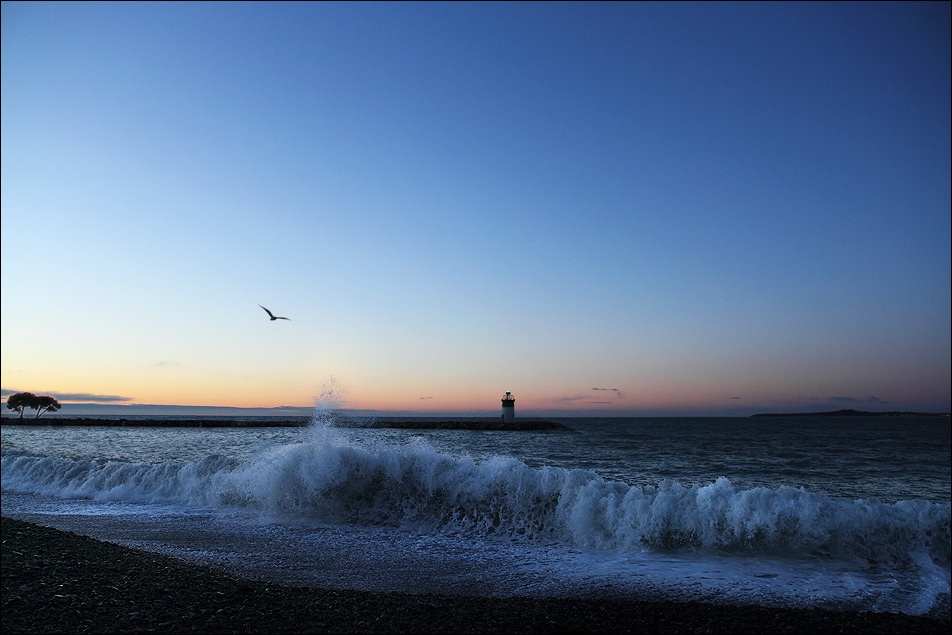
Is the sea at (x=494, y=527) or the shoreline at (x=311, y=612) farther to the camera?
the sea at (x=494, y=527)

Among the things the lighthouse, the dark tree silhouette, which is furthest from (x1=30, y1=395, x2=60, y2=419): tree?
the lighthouse

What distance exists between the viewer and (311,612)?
16.3 ft

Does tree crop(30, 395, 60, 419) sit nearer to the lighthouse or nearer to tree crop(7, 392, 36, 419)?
tree crop(7, 392, 36, 419)

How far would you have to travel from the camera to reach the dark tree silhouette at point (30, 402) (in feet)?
197

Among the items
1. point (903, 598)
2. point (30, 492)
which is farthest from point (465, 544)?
point (30, 492)

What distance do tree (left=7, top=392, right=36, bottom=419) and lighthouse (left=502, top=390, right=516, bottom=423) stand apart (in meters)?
56.4

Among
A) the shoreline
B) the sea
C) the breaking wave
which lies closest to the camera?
the shoreline

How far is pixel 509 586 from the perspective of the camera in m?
6.30

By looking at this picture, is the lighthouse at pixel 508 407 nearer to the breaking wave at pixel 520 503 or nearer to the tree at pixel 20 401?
the breaking wave at pixel 520 503

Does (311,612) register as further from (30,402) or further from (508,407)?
(30,402)

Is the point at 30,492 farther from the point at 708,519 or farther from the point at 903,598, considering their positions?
the point at 903,598

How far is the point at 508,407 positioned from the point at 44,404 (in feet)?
185

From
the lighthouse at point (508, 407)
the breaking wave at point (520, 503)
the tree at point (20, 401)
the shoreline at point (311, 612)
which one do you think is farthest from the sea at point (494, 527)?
the tree at point (20, 401)

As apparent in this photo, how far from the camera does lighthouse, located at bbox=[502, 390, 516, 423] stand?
5428 centimetres
